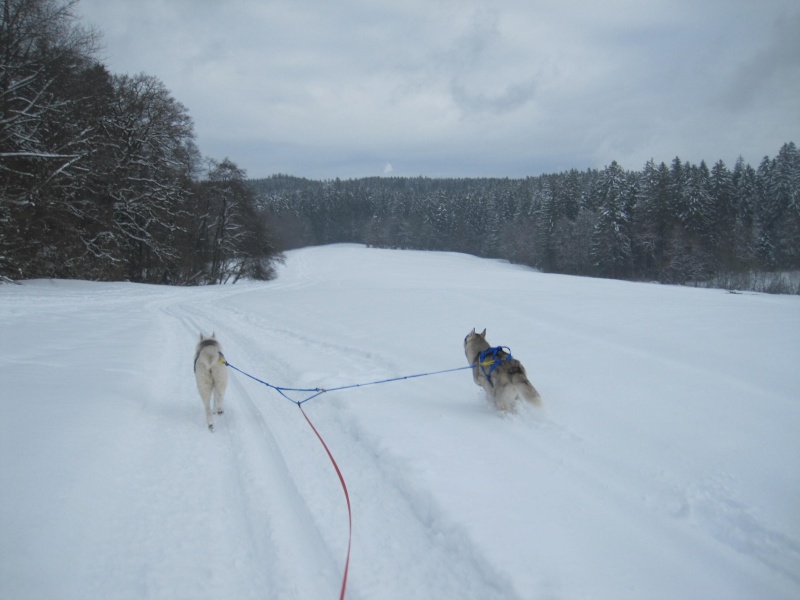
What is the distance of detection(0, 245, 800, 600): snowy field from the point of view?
9.29ft

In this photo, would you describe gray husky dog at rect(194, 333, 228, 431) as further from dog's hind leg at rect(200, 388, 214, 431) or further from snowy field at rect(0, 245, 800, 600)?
snowy field at rect(0, 245, 800, 600)

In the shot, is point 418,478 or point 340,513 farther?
point 418,478

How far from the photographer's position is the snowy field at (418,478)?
2832 millimetres

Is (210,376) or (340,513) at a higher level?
(210,376)

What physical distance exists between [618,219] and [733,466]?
53634 mm

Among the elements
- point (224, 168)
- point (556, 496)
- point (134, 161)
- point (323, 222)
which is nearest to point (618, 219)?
point (224, 168)

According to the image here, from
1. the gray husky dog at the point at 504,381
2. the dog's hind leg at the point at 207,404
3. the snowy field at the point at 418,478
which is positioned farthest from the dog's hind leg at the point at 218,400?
the gray husky dog at the point at 504,381

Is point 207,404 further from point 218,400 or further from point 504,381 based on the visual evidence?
point 504,381

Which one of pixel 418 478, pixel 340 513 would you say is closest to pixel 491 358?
pixel 418 478

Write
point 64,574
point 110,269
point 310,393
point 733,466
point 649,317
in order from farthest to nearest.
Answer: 1. point 110,269
2. point 649,317
3. point 310,393
4. point 733,466
5. point 64,574

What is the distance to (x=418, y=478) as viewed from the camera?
398 centimetres

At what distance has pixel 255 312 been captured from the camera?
17.0 metres

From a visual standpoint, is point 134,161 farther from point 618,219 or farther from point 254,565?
point 618,219

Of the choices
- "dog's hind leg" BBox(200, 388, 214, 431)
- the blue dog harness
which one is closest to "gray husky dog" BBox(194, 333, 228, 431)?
"dog's hind leg" BBox(200, 388, 214, 431)
